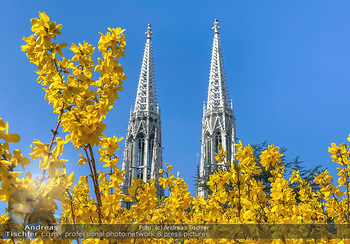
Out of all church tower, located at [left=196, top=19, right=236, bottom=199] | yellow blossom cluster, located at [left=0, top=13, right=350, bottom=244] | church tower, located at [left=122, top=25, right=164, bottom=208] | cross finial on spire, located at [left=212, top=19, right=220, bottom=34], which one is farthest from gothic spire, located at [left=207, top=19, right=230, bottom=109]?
yellow blossom cluster, located at [left=0, top=13, right=350, bottom=244]

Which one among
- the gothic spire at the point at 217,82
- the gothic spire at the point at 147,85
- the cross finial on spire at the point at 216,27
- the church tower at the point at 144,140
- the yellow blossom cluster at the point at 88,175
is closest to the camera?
the yellow blossom cluster at the point at 88,175

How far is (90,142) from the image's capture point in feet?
Answer: 5.65

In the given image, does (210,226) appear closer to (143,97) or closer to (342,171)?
(342,171)

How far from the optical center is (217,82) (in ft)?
150

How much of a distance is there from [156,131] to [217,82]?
40.0 ft

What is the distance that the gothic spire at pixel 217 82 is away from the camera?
43.2m

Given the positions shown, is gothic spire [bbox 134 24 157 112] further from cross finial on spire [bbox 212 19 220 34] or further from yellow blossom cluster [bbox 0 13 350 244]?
yellow blossom cluster [bbox 0 13 350 244]

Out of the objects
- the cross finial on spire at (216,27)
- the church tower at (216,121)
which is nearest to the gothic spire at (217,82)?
the church tower at (216,121)

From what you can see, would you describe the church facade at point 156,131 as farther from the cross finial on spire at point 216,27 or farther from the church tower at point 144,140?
the cross finial on spire at point 216,27

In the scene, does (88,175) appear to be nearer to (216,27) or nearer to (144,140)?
(144,140)

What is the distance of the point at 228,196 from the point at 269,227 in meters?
0.66

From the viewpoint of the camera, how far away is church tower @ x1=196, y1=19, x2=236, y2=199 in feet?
129

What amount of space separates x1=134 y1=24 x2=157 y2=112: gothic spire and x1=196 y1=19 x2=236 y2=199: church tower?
792 centimetres

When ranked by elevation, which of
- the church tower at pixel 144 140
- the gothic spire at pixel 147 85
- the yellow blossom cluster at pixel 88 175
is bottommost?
the yellow blossom cluster at pixel 88 175
